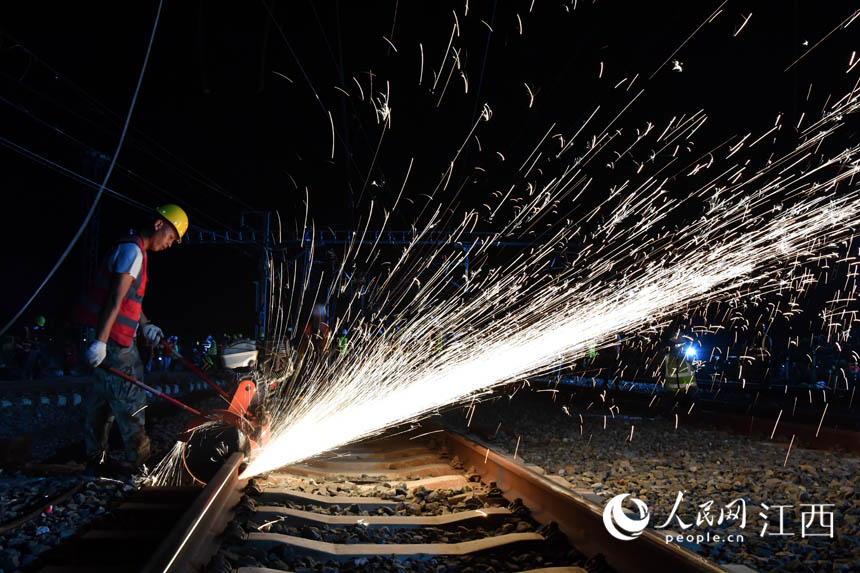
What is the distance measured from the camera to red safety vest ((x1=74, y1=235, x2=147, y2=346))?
4.39m

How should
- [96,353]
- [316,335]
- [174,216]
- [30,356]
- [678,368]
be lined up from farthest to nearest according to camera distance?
[30,356] < [678,368] < [316,335] < [174,216] < [96,353]

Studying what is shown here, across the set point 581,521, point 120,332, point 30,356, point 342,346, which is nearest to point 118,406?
point 120,332

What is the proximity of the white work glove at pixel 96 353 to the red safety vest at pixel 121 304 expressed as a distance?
0.79 ft

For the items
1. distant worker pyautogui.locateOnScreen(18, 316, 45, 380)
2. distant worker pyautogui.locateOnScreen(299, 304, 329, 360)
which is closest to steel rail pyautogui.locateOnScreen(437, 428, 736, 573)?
distant worker pyautogui.locateOnScreen(299, 304, 329, 360)

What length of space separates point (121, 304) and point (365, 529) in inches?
92.2

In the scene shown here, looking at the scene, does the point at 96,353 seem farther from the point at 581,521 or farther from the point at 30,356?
the point at 30,356

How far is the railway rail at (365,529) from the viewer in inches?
113

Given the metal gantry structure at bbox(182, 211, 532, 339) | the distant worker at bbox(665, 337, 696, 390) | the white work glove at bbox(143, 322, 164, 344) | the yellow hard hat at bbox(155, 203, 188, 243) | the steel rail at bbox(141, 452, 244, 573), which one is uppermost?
the metal gantry structure at bbox(182, 211, 532, 339)

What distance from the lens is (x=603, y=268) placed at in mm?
21000

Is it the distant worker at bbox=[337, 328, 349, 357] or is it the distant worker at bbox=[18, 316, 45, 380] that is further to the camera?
the distant worker at bbox=[18, 316, 45, 380]

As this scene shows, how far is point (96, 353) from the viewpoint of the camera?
162 inches

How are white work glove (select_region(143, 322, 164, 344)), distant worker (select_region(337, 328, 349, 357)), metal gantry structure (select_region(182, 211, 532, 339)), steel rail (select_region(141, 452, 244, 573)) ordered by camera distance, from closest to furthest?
steel rail (select_region(141, 452, 244, 573)) → white work glove (select_region(143, 322, 164, 344)) → distant worker (select_region(337, 328, 349, 357)) → metal gantry structure (select_region(182, 211, 532, 339))

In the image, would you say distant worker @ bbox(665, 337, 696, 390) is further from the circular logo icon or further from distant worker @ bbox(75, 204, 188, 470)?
distant worker @ bbox(75, 204, 188, 470)

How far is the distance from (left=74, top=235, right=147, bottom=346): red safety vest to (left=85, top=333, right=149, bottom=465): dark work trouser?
0.10 meters
